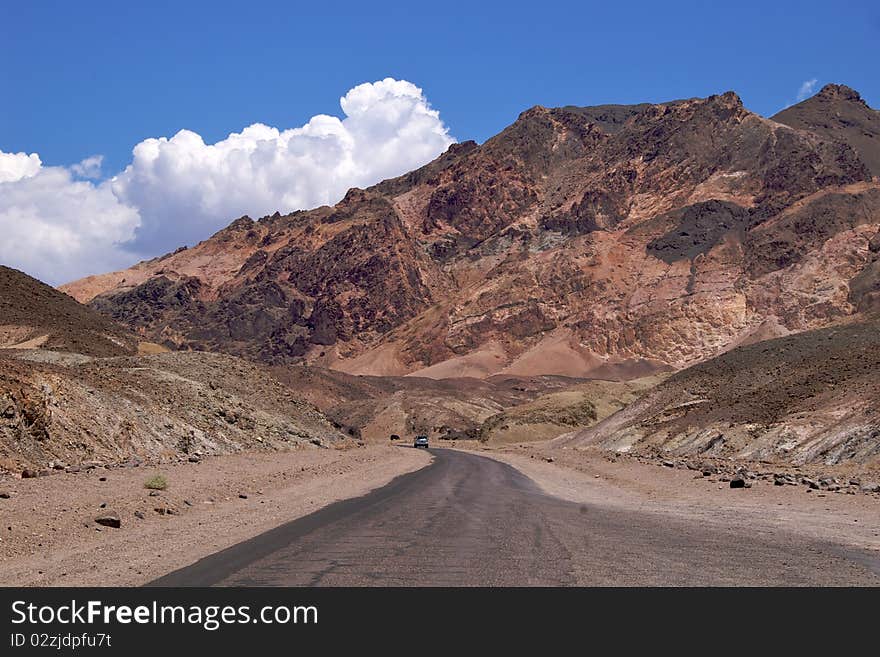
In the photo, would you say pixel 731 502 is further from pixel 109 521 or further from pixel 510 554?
pixel 109 521

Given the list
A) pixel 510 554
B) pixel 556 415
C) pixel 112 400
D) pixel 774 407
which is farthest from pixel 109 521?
pixel 556 415

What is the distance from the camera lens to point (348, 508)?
65.8 ft

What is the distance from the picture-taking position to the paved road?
1041 cm

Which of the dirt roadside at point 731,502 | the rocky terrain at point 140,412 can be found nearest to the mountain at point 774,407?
the dirt roadside at point 731,502

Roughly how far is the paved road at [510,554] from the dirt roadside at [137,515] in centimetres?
89

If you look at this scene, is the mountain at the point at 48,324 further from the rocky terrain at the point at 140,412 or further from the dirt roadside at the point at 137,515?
the dirt roadside at the point at 137,515

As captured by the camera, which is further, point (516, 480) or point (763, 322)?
point (763, 322)

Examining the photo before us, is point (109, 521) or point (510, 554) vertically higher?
point (109, 521)

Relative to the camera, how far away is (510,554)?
40.6 ft

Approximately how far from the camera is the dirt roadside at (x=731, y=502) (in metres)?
16.5

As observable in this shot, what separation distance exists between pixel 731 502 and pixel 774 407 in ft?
76.2
